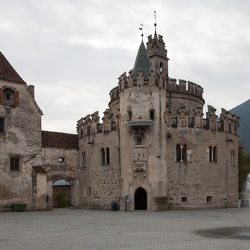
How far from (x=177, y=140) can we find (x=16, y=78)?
16132mm

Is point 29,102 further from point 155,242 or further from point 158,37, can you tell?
point 155,242

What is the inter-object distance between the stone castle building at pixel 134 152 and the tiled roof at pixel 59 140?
0.14m

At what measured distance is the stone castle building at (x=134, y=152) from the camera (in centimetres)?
3666

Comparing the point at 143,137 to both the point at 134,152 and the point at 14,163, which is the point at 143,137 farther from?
the point at 14,163

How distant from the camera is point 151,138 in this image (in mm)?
36688

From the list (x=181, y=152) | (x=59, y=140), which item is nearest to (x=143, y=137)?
(x=181, y=152)

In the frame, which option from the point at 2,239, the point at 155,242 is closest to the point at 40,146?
the point at 2,239

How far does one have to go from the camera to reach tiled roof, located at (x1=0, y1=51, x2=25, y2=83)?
1496 inches

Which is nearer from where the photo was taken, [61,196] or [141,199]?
[141,199]

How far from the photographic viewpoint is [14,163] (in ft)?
123

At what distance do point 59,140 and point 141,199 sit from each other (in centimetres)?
1070

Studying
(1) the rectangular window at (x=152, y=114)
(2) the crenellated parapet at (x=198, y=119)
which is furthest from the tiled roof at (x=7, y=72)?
(2) the crenellated parapet at (x=198, y=119)

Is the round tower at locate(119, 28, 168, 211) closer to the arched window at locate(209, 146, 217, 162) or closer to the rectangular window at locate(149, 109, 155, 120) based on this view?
the rectangular window at locate(149, 109, 155, 120)

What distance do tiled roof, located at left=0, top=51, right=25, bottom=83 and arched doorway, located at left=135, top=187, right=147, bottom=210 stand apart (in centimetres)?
1517
